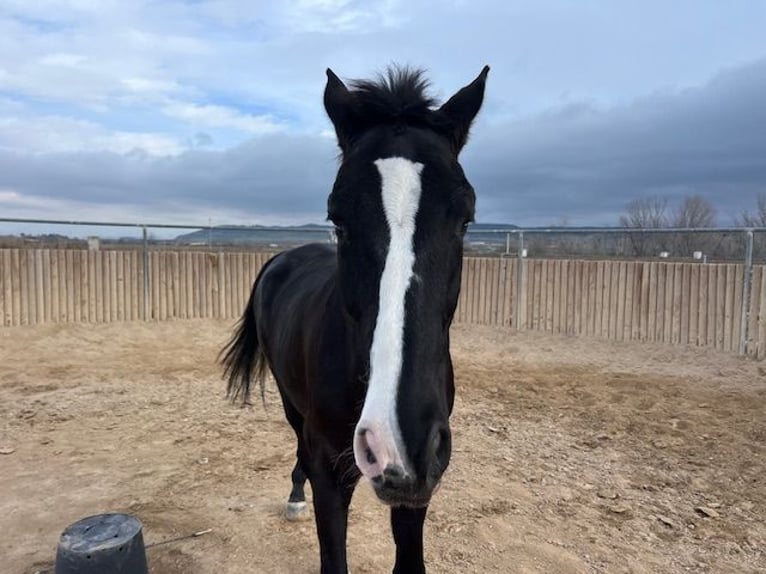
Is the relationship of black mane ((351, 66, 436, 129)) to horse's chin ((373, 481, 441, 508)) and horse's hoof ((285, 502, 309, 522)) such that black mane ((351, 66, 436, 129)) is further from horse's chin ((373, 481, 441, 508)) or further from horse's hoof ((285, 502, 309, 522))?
horse's hoof ((285, 502, 309, 522))

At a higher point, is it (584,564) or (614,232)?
(614,232)

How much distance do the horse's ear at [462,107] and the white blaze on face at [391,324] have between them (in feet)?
1.28

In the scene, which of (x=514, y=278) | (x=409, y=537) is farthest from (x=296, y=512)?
(x=514, y=278)

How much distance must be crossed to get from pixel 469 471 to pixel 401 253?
10.9 feet

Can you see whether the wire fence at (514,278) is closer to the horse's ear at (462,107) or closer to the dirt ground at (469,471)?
the dirt ground at (469,471)

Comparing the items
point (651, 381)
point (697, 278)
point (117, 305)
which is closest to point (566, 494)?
point (651, 381)

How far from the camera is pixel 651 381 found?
23.8 feet

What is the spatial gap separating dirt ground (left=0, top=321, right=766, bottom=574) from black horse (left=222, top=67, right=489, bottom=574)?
1.18 meters

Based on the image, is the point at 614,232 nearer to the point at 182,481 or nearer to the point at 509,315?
the point at 509,315

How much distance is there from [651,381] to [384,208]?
22.6 feet

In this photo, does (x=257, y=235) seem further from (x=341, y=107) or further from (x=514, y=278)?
(x=341, y=107)

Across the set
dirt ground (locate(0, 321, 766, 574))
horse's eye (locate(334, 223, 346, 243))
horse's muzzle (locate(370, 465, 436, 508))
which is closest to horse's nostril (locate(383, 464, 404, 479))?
horse's muzzle (locate(370, 465, 436, 508))

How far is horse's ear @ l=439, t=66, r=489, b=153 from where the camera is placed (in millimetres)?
1961

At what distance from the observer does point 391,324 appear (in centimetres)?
142
